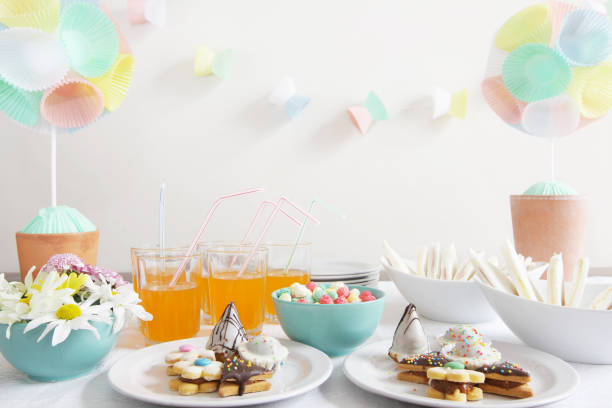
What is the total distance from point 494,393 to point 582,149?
1.69 meters

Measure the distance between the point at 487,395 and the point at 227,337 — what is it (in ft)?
1.05

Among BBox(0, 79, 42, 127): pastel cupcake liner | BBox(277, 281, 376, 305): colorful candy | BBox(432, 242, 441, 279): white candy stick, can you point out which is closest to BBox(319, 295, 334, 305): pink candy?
BBox(277, 281, 376, 305): colorful candy

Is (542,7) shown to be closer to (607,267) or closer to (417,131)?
(417,131)

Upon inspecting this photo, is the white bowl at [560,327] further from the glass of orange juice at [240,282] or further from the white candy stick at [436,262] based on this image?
the glass of orange juice at [240,282]

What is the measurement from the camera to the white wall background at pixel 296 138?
1833 millimetres

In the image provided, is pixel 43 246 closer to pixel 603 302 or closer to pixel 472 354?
pixel 472 354

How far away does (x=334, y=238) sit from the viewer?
1872mm

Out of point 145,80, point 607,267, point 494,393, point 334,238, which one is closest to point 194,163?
point 145,80

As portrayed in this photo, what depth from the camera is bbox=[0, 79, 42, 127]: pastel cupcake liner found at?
112cm

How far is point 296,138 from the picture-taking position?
6.09ft

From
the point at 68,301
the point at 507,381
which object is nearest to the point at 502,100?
the point at 507,381

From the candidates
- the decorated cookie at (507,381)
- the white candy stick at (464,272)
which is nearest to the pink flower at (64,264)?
the decorated cookie at (507,381)

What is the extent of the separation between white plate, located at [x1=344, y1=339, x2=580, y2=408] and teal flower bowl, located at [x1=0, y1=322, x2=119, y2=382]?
0.32 m

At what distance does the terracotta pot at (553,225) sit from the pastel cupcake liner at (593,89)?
273mm
